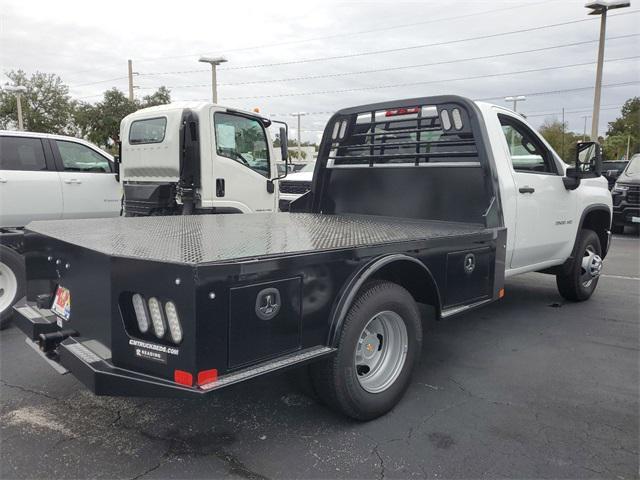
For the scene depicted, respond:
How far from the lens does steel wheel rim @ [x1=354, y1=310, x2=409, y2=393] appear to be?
10.6ft

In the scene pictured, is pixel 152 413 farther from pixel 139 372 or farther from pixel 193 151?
pixel 193 151

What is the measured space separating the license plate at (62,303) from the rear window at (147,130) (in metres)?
4.35

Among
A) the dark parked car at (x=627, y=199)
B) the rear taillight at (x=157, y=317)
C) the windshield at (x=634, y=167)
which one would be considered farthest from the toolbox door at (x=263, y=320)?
the windshield at (x=634, y=167)

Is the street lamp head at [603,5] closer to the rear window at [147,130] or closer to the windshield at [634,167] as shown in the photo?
the windshield at [634,167]

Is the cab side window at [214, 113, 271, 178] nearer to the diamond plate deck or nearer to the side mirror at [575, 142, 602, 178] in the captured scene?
the diamond plate deck

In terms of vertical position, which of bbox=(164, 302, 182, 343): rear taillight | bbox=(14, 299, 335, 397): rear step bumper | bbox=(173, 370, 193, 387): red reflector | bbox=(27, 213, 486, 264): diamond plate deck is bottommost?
bbox=(14, 299, 335, 397): rear step bumper

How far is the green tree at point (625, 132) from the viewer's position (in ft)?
191

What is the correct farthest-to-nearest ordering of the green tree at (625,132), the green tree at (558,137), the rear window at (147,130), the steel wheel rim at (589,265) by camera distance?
the green tree at (625,132) → the green tree at (558,137) → the rear window at (147,130) → the steel wheel rim at (589,265)

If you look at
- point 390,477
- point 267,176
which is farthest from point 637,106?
Answer: point 390,477

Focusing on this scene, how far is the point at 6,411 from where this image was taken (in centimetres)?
337

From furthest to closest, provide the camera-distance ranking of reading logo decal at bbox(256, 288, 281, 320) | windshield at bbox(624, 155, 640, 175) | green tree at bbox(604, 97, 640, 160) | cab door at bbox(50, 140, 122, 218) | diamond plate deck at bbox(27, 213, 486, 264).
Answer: green tree at bbox(604, 97, 640, 160)
windshield at bbox(624, 155, 640, 175)
cab door at bbox(50, 140, 122, 218)
diamond plate deck at bbox(27, 213, 486, 264)
reading logo decal at bbox(256, 288, 281, 320)

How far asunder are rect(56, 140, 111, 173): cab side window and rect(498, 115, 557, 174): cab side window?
528 cm

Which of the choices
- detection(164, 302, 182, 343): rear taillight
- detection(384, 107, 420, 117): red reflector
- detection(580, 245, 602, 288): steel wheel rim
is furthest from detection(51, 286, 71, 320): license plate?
detection(580, 245, 602, 288): steel wheel rim

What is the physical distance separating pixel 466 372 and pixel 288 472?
193 centimetres
